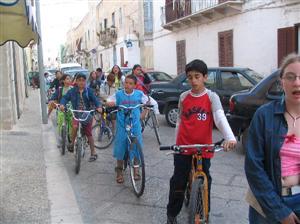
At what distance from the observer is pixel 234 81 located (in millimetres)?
10562

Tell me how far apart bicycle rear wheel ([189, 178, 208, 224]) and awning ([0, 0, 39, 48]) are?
2193 millimetres

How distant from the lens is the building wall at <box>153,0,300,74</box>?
15961 mm

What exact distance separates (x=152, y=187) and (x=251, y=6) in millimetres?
13333

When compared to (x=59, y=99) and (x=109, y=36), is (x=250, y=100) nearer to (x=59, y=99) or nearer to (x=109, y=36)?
(x=59, y=99)

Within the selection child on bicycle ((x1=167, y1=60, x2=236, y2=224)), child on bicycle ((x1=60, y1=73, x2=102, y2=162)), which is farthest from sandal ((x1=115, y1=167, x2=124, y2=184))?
child on bicycle ((x1=167, y1=60, x2=236, y2=224))

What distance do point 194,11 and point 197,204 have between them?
19.5m

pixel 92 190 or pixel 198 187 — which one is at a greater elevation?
pixel 198 187

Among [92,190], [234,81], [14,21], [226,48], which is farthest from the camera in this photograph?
[226,48]

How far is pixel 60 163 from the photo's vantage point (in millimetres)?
7578

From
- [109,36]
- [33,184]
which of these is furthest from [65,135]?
[109,36]

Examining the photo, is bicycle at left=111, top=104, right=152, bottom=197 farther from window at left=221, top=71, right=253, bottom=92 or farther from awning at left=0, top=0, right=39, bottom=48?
window at left=221, top=71, right=253, bottom=92

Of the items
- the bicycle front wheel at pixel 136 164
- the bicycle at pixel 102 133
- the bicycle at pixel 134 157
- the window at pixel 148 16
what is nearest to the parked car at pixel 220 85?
the bicycle at pixel 102 133

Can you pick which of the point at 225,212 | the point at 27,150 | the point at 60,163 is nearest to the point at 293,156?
the point at 225,212

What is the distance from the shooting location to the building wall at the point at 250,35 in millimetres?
15961
